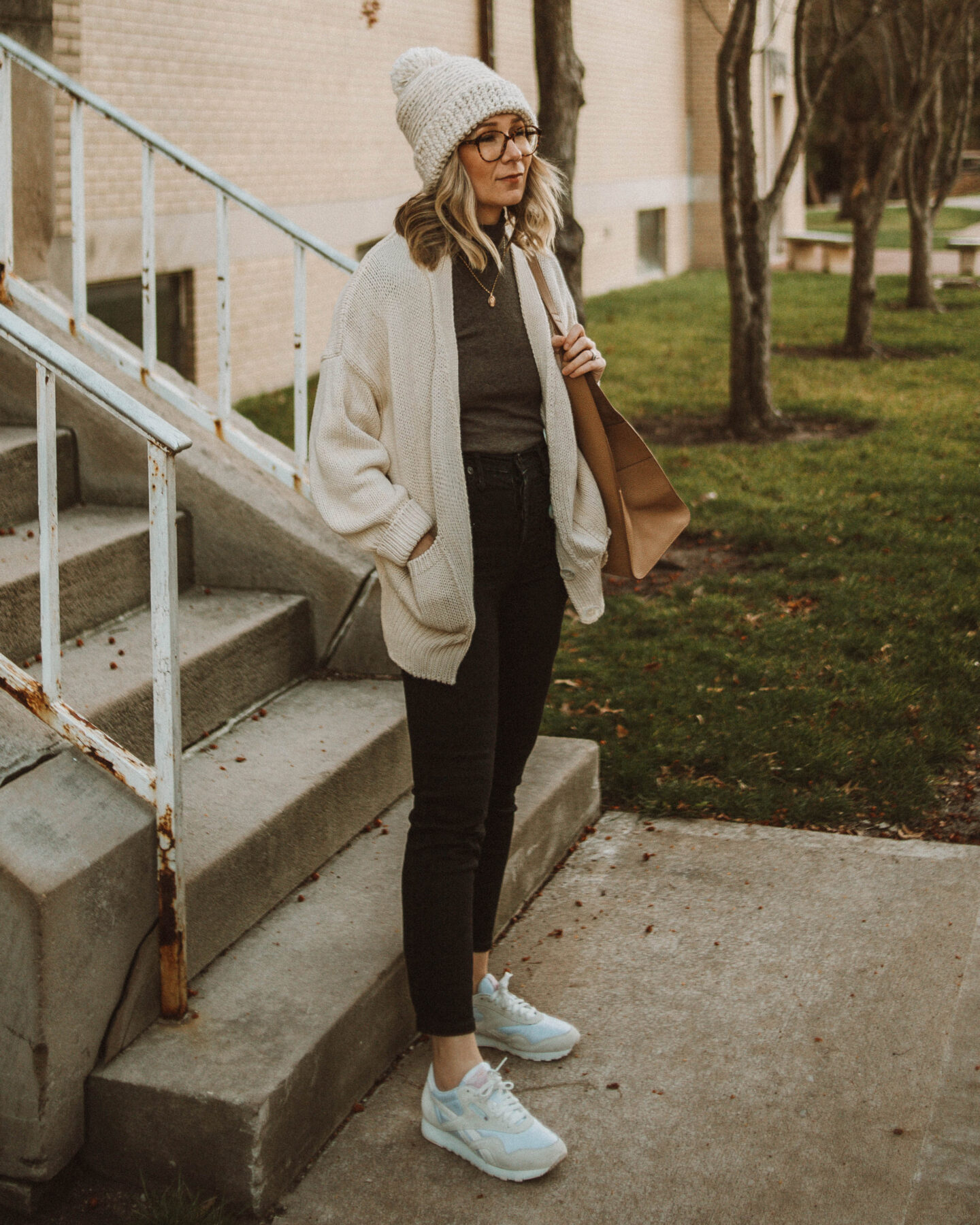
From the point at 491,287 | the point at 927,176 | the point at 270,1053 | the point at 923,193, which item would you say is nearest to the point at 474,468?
the point at 491,287

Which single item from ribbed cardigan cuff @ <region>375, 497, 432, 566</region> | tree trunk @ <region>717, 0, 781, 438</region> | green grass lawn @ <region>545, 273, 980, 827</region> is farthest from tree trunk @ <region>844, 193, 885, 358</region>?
ribbed cardigan cuff @ <region>375, 497, 432, 566</region>

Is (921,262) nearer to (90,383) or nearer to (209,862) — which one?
(209,862)

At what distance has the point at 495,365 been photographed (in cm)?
271

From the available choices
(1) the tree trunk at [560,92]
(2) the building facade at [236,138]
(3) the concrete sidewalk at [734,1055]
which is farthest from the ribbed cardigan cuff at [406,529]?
(1) the tree trunk at [560,92]

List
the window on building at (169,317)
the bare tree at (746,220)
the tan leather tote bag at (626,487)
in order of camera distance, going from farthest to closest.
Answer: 1. the window on building at (169,317)
2. the bare tree at (746,220)
3. the tan leather tote bag at (626,487)

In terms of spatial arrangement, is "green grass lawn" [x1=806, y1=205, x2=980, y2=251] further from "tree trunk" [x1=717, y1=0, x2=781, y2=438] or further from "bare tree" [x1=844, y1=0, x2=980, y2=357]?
"tree trunk" [x1=717, y1=0, x2=781, y2=438]

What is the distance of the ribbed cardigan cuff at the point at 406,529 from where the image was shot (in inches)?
103

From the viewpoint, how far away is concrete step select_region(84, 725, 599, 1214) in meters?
2.58

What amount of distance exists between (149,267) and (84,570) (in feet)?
3.60

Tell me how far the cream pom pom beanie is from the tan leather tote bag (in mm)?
321

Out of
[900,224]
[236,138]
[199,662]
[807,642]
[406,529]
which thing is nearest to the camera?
[406,529]

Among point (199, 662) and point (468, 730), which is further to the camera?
point (199, 662)

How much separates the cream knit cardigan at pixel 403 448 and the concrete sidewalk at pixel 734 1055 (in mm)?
987

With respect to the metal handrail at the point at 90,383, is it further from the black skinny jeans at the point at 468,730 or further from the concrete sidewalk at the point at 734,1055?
the concrete sidewalk at the point at 734,1055
